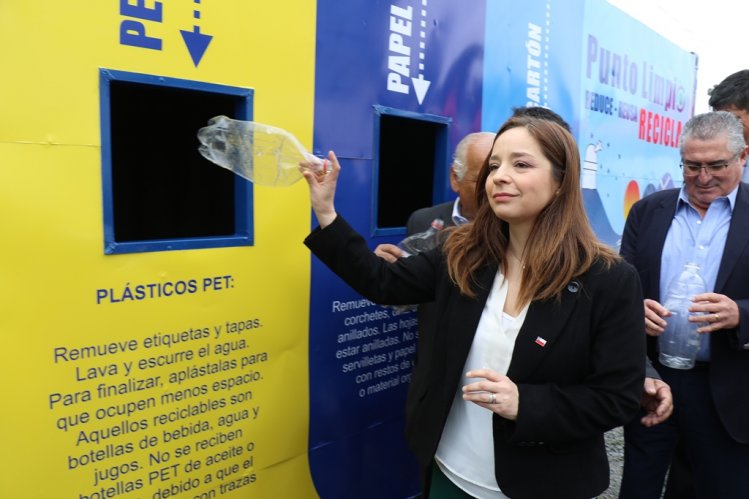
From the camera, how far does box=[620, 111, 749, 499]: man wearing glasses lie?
2209 millimetres

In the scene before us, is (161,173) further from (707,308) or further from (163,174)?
(707,308)

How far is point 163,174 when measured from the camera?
322 cm

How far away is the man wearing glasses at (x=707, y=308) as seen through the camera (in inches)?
87.0

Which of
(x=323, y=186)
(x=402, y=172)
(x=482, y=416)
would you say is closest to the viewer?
(x=482, y=416)

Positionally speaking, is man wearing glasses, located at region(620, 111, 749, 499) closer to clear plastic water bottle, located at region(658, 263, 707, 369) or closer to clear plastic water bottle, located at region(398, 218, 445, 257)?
clear plastic water bottle, located at region(658, 263, 707, 369)

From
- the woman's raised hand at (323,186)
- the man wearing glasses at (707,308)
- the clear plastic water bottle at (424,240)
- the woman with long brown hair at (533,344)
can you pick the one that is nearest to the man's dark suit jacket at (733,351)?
the man wearing glasses at (707,308)

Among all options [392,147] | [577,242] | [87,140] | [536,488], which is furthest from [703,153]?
[87,140]

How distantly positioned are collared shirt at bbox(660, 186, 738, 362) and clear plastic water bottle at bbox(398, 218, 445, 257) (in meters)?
0.89

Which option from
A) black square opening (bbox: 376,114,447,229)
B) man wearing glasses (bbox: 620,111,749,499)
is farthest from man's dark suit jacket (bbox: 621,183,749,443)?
black square opening (bbox: 376,114,447,229)

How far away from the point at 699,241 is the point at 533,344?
1192 millimetres

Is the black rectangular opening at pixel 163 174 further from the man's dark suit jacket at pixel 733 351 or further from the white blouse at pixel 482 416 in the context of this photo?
the man's dark suit jacket at pixel 733 351

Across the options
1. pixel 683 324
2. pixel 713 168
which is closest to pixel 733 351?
pixel 683 324

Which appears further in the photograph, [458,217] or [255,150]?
[458,217]

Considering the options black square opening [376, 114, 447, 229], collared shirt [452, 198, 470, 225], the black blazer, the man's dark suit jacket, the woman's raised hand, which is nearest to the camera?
the black blazer
